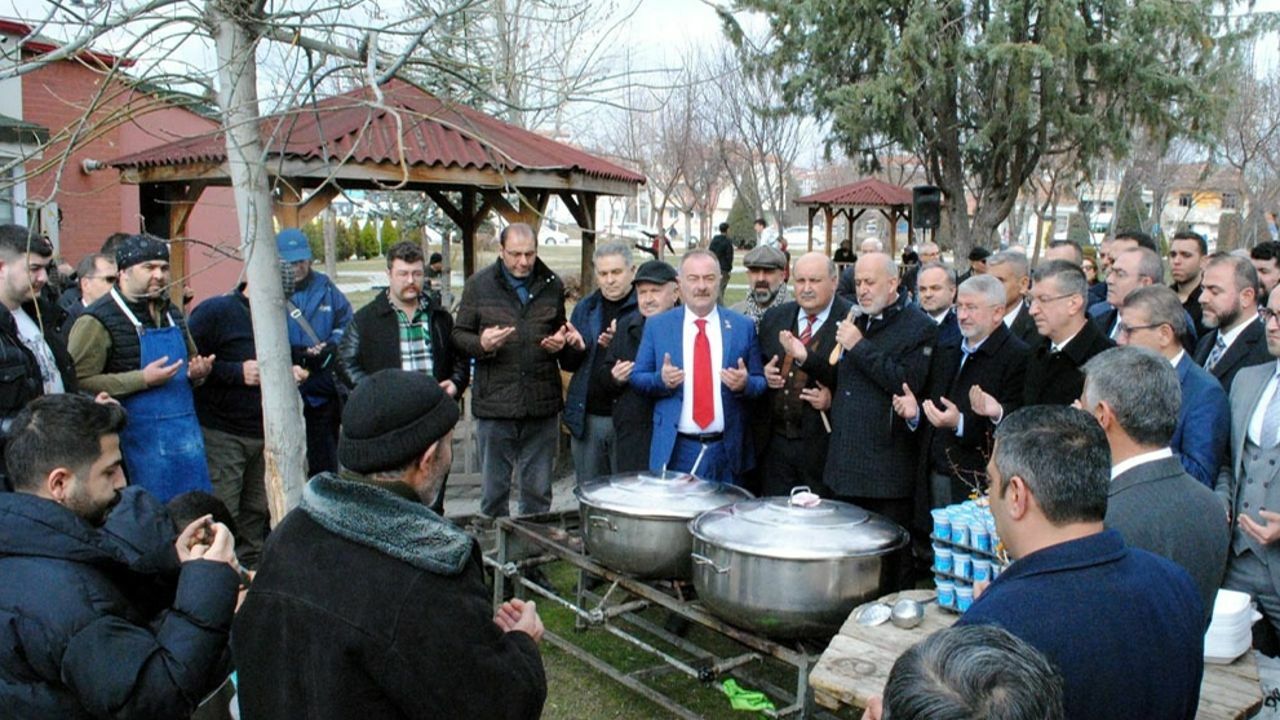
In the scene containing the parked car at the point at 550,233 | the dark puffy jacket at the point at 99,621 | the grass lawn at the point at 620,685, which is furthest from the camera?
the grass lawn at the point at 620,685

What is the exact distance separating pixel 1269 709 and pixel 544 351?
394 cm

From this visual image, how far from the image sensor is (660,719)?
14.4ft

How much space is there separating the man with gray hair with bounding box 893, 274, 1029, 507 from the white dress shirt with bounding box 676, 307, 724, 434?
3.14 feet

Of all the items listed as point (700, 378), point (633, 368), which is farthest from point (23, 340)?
point (700, 378)

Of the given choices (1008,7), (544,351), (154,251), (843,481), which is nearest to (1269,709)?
(843,481)

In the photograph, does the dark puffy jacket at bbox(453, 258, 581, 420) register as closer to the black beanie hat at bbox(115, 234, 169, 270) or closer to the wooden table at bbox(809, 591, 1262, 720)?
the black beanie hat at bbox(115, 234, 169, 270)

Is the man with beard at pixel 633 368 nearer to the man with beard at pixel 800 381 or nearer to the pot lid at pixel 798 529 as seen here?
the man with beard at pixel 800 381

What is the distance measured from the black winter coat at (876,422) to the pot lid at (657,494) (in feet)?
2.78

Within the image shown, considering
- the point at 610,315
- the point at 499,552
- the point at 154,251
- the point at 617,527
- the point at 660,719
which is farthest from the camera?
the point at 610,315

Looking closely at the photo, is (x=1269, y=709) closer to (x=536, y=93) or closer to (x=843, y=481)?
(x=843, y=481)

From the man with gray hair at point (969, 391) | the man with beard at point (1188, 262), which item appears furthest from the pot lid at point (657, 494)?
the man with beard at point (1188, 262)

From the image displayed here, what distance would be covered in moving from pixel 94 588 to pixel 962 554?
259 centimetres

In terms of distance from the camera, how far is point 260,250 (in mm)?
3537

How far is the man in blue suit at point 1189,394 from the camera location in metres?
3.71
